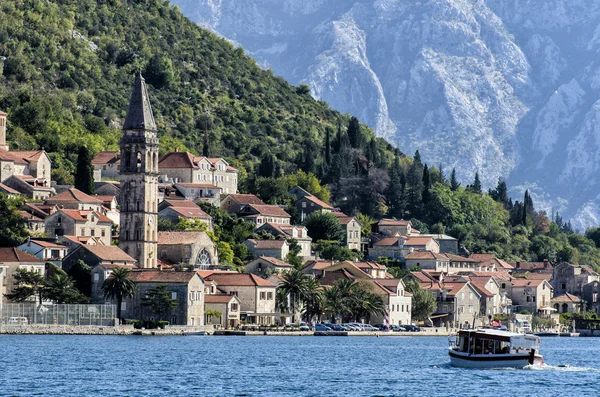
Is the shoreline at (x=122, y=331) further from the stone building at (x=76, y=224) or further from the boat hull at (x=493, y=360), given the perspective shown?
the boat hull at (x=493, y=360)

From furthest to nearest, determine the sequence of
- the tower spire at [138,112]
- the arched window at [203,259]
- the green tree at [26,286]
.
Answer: the arched window at [203,259], the tower spire at [138,112], the green tree at [26,286]

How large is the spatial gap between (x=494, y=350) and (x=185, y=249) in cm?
6407

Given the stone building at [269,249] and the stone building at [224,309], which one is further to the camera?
the stone building at [269,249]

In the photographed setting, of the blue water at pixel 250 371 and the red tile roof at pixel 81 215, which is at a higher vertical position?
the red tile roof at pixel 81 215

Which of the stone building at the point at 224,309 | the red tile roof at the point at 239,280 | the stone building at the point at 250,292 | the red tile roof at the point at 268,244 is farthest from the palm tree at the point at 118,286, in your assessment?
the red tile roof at the point at 268,244

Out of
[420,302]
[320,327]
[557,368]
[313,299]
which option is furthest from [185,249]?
[557,368]

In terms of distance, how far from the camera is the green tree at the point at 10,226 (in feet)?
529

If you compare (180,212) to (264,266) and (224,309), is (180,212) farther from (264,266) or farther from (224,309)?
(224,309)

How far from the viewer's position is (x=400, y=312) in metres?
183

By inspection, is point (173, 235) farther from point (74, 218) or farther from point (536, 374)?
point (536, 374)

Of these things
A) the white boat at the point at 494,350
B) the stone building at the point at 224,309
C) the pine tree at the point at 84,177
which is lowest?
the white boat at the point at 494,350

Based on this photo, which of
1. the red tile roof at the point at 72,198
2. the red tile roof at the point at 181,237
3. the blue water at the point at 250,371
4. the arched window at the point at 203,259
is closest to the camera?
the blue water at the point at 250,371

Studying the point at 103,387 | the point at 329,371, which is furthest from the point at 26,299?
the point at 103,387

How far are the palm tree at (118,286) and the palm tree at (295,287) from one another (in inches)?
861
